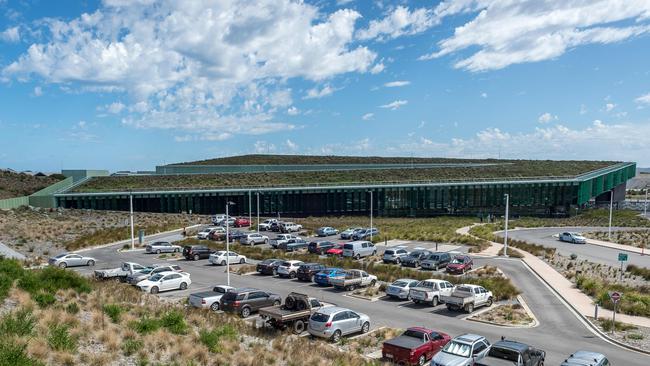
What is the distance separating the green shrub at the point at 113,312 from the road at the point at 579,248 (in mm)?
41618

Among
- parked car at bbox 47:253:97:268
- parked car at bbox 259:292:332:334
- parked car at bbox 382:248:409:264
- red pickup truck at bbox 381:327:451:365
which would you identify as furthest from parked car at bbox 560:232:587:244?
parked car at bbox 47:253:97:268

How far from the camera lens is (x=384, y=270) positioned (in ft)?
121

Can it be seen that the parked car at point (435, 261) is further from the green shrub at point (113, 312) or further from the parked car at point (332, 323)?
the green shrub at point (113, 312)

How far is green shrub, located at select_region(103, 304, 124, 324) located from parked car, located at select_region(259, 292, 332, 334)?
6022 mm

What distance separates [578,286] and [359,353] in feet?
68.6

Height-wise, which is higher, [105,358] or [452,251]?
[105,358]

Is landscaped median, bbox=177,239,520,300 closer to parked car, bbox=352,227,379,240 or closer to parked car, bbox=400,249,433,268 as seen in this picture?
parked car, bbox=400,249,433,268

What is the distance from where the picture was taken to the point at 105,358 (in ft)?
42.5

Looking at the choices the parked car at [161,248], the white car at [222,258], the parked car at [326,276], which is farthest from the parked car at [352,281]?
the parked car at [161,248]

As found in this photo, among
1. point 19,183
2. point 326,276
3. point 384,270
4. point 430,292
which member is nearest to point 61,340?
point 430,292

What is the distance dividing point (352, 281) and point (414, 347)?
13928mm

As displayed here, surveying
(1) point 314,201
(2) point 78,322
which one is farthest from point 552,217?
(2) point 78,322

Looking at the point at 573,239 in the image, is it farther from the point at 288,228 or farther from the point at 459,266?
the point at 288,228

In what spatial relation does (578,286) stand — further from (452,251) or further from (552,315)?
(452,251)
